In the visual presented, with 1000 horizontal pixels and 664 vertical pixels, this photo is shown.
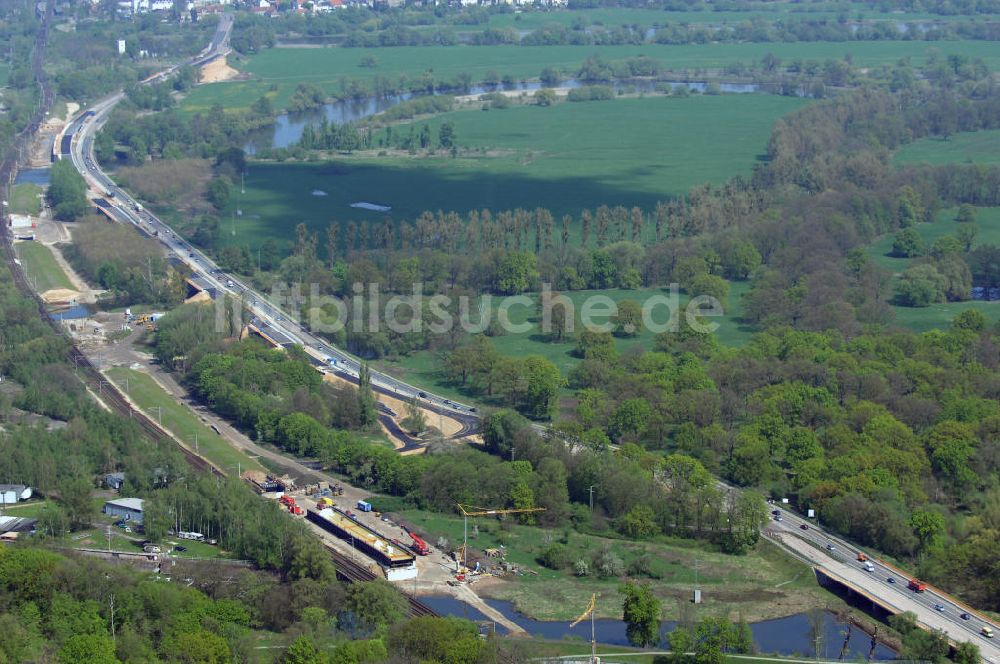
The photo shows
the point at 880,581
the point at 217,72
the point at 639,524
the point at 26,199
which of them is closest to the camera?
the point at 880,581

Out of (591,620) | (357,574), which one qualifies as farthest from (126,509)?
(591,620)

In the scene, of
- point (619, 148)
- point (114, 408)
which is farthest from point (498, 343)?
point (619, 148)

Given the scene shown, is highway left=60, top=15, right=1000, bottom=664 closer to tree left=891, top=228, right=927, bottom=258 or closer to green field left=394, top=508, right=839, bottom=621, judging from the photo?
green field left=394, top=508, right=839, bottom=621

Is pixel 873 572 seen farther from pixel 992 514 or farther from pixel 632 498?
pixel 632 498

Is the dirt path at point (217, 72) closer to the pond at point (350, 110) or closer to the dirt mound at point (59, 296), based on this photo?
the pond at point (350, 110)

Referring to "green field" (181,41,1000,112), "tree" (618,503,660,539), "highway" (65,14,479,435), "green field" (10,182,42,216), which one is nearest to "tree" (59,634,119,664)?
"tree" (618,503,660,539)

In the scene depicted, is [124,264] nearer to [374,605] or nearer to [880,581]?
[374,605]
